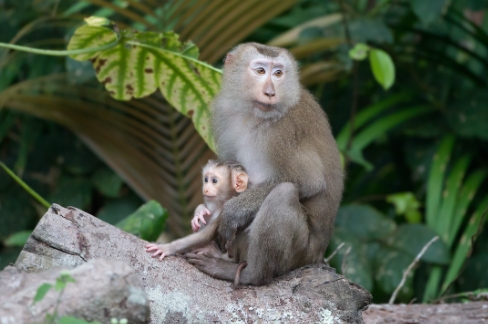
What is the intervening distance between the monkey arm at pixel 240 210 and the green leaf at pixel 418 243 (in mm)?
2789

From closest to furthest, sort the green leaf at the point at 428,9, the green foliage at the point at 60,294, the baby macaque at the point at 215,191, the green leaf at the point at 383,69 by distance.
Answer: the green foliage at the point at 60,294, the baby macaque at the point at 215,191, the green leaf at the point at 383,69, the green leaf at the point at 428,9

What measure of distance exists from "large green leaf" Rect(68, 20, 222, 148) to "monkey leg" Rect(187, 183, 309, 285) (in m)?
Answer: 1.30

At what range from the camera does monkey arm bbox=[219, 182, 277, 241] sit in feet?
13.6

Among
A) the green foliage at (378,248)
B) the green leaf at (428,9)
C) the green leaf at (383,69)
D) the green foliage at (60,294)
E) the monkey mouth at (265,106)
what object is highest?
the green leaf at (428,9)

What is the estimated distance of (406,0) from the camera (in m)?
8.12

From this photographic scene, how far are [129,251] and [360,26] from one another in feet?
14.3

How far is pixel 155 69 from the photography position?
516cm

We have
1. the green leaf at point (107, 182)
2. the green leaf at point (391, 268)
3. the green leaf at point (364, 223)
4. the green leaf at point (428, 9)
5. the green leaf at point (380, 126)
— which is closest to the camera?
the green leaf at point (391, 268)

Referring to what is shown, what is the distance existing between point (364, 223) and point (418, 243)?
592 mm

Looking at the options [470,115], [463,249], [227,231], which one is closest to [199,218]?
[227,231]

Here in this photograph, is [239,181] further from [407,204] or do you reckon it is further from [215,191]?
[407,204]

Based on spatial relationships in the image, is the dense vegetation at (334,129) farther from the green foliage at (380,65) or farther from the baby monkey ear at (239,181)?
the baby monkey ear at (239,181)

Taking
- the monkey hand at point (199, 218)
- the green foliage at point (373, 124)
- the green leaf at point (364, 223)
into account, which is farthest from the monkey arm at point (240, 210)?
the green foliage at point (373, 124)

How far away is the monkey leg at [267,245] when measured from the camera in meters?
3.98
